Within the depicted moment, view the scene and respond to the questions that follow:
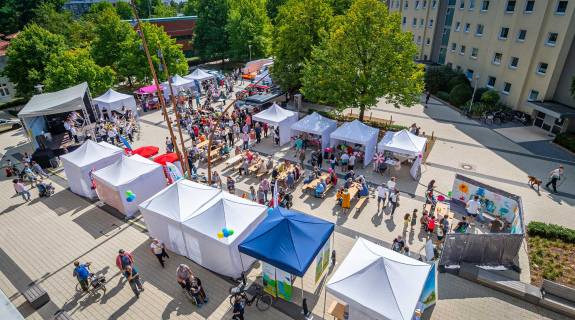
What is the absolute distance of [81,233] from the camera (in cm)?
1398

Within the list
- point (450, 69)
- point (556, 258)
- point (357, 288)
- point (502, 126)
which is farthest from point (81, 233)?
point (450, 69)

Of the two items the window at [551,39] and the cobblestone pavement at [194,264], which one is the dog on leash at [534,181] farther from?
the window at [551,39]

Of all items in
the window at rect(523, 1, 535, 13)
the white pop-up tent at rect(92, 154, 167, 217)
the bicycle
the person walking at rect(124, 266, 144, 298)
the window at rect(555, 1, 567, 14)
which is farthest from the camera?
the window at rect(523, 1, 535, 13)


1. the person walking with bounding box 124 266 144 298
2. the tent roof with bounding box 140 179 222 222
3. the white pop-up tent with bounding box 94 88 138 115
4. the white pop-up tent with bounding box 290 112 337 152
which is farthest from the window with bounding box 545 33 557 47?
the white pop-up tent with bounding box 94 88 138 115

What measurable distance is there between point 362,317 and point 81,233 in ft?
40.7

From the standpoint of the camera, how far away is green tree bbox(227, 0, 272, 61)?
4300 centimetres

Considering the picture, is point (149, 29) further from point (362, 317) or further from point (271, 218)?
point (362, 317)

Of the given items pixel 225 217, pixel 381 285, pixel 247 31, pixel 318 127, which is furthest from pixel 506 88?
pixel 247 31

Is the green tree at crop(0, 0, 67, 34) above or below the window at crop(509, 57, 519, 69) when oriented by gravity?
above

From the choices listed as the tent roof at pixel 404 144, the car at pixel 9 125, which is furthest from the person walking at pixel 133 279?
the car at pixel 9 125

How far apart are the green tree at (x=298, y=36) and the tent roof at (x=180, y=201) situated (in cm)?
1681

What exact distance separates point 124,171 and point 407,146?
14.6m

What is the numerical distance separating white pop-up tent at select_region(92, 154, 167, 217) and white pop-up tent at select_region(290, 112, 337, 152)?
893 centimetres

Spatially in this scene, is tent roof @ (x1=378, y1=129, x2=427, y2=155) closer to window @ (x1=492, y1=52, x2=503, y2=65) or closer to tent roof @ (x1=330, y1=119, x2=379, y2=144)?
tent roof @ (x1=330, y1=119, x2=379, y2=144)
